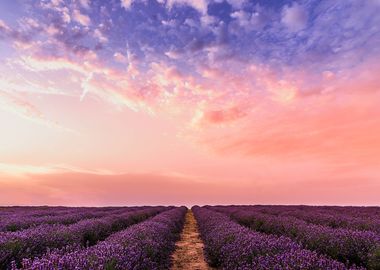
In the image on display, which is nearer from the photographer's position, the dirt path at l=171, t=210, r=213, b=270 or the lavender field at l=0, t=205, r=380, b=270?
the lavender field at l=0, t=205, r=380, b=270

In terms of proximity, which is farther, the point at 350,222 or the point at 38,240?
the point at 350,222

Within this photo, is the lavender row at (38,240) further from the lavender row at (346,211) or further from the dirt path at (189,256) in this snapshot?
the lavender row at (346,211)

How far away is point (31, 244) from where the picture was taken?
24.1 feet

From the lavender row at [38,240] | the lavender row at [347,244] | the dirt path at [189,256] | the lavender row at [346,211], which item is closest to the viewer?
the lavender row at [38,240]

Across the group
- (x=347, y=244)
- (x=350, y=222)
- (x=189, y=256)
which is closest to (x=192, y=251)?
(x=189, y=256)

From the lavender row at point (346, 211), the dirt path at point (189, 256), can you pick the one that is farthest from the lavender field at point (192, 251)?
the lavender row at point (346, 211)

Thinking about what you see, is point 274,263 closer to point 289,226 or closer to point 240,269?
point 240,269

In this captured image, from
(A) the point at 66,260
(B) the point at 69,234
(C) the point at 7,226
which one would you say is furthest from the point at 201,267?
(C) the point at 7,226

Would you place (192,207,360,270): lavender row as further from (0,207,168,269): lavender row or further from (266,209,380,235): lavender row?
(266,209,380,235): lavender row

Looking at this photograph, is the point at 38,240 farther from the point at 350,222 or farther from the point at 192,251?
the point at 350,222

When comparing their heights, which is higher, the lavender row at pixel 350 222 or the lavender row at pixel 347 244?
the lavender row at pixel 350 222

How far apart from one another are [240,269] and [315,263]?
4.43ft

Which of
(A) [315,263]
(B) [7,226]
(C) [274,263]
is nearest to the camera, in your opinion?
(A) [315,263]

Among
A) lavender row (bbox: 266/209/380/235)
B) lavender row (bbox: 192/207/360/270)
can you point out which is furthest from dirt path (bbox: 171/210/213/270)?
lavender row (bbox: 266/209/380/235)
